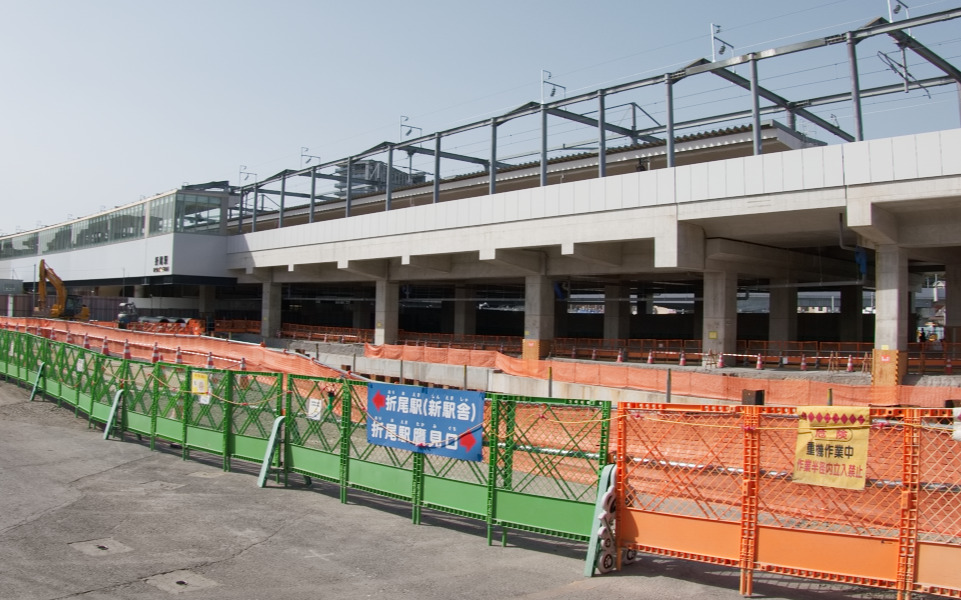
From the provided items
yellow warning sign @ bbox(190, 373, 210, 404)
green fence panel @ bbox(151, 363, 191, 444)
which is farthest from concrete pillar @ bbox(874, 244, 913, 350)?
green fence panel @ bbox(151, 363, 191, 444)

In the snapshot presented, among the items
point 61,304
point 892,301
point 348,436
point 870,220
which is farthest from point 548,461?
point 61,304

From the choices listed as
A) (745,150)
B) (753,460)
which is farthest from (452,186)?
(753,460)

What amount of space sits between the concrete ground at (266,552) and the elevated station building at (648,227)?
16775mm

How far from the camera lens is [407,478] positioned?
10000 millimetres

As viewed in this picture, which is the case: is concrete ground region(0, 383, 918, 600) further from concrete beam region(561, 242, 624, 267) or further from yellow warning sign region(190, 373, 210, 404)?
concrete beam region(561, 242, 624, 267)

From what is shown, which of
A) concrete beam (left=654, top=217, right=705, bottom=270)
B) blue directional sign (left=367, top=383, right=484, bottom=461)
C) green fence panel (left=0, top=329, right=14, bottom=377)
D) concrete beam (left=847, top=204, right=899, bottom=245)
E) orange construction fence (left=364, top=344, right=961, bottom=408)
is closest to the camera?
blue directional sign (left=367, top=383, right=484, bottom=461)

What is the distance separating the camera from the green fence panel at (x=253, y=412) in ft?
40.3

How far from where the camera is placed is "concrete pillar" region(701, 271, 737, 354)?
27.1 meters

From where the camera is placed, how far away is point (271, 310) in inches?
1951

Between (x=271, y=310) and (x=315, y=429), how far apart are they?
40.1m

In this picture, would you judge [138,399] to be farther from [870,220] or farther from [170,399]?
[870,220]

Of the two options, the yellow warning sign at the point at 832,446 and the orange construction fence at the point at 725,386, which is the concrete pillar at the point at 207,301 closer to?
the orange construction fence at the point at 725,386

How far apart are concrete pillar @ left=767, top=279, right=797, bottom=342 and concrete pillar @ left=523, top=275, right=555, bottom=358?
10009 millimetres

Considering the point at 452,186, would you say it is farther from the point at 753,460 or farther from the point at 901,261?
the point at 753,460
